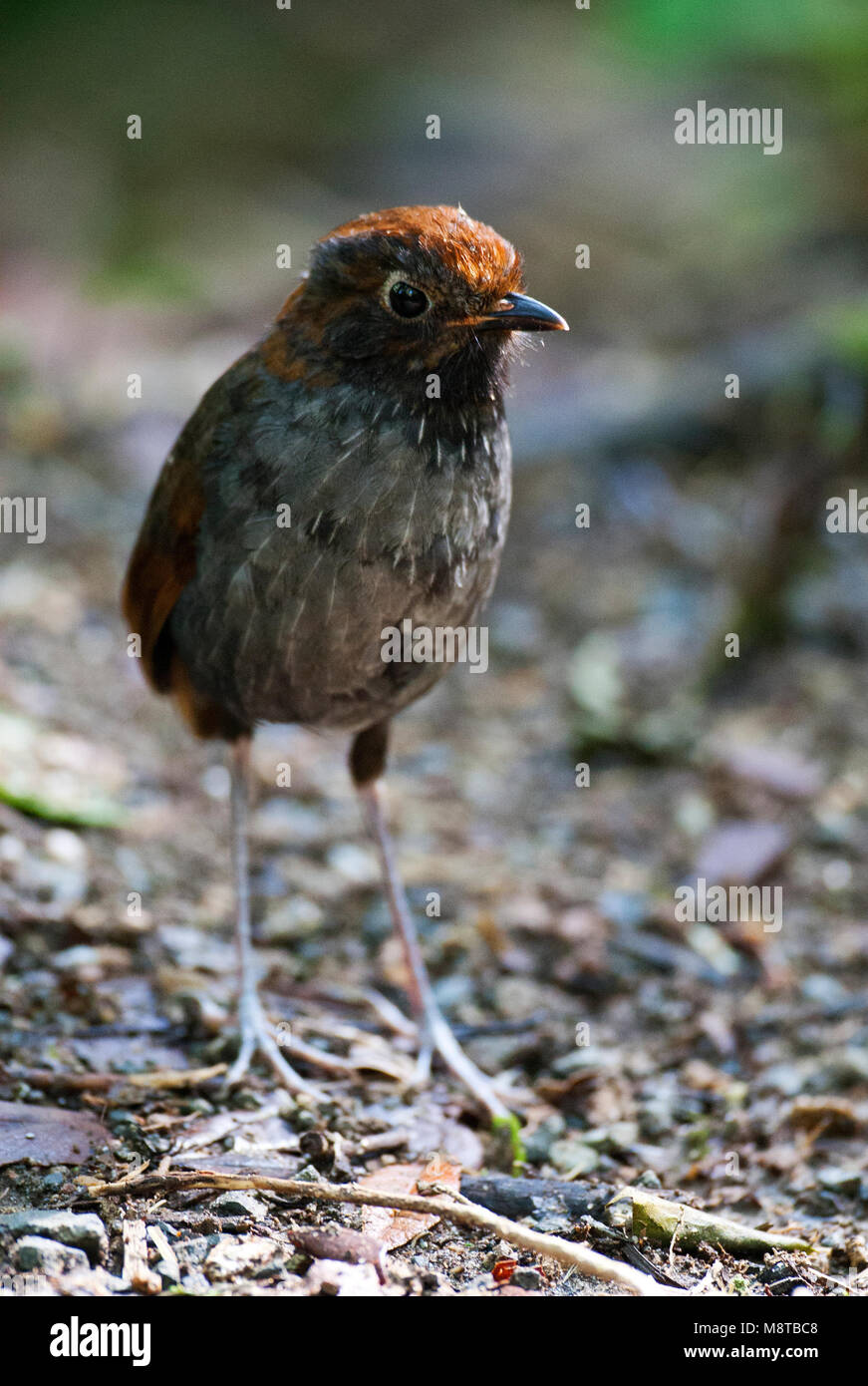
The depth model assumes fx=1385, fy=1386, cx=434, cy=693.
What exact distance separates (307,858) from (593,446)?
3.40 metres

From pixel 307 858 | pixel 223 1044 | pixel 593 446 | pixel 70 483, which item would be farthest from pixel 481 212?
pixel 223 1044

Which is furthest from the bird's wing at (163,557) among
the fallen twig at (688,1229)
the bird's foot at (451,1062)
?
the fallen twig at (688,1229)

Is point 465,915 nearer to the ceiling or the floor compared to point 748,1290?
nearer to the ceiling

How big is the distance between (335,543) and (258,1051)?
1.65 meters

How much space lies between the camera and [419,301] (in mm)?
3637

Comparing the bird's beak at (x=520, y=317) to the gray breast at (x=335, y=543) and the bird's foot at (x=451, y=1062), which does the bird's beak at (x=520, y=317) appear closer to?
the gray breast at (x=335, y=543)

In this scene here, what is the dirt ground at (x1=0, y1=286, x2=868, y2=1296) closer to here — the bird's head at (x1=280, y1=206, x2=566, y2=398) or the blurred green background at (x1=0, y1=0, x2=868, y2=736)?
the blurred green background at (x1=0, y1=0, x2=868, y2=736)

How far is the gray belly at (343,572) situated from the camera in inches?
147

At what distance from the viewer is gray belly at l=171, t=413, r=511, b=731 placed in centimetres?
374

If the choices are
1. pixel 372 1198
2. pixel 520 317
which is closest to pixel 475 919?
pixel 372 1198
